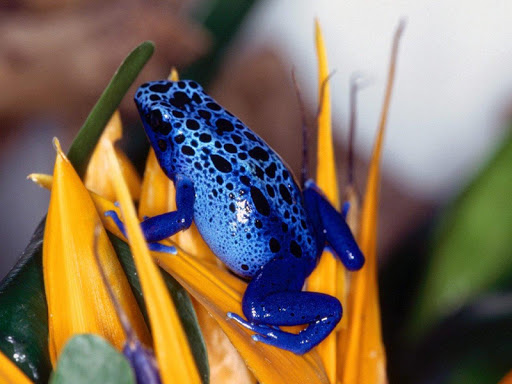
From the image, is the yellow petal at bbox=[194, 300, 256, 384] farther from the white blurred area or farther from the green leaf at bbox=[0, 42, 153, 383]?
the white blurred area

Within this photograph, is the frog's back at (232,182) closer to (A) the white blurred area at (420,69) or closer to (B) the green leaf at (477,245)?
(B) the green leaf at (477,245)

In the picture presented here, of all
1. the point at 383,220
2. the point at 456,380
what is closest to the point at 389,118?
the point at 383,220

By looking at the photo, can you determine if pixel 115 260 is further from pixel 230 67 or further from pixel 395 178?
pixel 395 178

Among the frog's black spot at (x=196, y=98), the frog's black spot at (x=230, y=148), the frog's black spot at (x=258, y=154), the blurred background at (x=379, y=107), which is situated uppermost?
the frog's black spot at (x=196, y=98)

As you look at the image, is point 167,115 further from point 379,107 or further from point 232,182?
point 379,107

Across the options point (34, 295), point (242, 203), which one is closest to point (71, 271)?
point (34, 295)

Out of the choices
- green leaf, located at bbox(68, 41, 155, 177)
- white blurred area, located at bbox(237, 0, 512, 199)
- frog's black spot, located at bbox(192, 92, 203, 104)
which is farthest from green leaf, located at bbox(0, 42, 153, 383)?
white blurred area, located at bbox(237, 0, 512, 199)

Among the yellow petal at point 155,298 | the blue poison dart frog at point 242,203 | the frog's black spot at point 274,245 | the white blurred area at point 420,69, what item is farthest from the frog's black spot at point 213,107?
the white blurred area at point 420,69

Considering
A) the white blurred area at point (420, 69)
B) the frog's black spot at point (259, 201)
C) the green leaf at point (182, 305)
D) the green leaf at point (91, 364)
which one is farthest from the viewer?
the white blurred area at point (420, 69)
